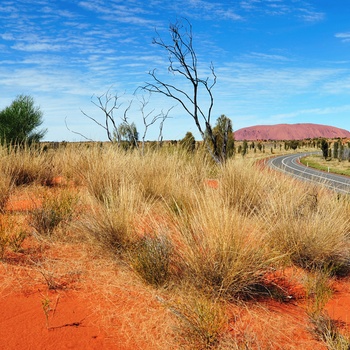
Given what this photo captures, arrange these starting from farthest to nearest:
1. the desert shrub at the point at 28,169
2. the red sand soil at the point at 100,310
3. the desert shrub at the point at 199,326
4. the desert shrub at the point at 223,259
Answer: the desert shrub at the point at 28,169
the desert shrub at the point at 223,259
the red sand soil at the point at 100,310
the desert shrub at the point at 199,326

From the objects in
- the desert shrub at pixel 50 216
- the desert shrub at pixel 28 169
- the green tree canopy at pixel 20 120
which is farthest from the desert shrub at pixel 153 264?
the green tree canopy at pixel 20 120

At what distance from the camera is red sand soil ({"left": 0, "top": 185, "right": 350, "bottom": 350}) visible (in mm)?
3240

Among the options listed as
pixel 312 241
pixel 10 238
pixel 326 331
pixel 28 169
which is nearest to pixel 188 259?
pixel 326 331

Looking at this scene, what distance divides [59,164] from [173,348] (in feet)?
27.2

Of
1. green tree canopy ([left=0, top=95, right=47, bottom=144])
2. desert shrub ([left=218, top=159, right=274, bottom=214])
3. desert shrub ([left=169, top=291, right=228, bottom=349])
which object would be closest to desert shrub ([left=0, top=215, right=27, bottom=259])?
desert shrub ([left=169, top=291, right=228, bottom=349])

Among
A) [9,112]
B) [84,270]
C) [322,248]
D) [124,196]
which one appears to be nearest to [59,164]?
[124,196]

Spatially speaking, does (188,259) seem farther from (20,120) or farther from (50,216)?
(20,120)

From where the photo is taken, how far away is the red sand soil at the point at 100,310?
3240mm

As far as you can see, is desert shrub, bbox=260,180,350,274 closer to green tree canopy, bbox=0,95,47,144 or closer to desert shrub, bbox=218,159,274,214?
desert shrub, bbox=218,159,274,214

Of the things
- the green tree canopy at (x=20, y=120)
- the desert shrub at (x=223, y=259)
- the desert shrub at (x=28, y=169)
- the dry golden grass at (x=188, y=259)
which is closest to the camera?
the dry golden grass at (x=188, y=259)

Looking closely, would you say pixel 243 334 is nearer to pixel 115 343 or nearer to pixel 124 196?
pixel 115 343

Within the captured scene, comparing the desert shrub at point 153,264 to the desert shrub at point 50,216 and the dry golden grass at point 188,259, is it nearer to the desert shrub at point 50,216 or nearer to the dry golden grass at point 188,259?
the dry golden grass at point 188,259

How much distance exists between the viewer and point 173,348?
3127 millimetres

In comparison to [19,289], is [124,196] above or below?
above
